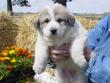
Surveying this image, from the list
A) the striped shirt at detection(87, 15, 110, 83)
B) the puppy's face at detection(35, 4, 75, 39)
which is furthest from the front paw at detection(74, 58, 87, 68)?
the puppy's face at detection(35, 4, 75, 39)

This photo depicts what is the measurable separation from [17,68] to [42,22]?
473 cm

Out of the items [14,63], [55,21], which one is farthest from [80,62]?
[14,63]

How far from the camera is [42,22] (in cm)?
417

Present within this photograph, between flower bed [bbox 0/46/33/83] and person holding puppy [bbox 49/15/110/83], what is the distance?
4452mm

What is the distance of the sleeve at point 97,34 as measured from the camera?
3.84 meters

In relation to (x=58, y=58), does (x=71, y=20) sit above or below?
above

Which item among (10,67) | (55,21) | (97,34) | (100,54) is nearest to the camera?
(100,54)

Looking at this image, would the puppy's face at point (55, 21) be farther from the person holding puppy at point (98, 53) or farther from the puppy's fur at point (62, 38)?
the person holding puppy at point (98, 53)

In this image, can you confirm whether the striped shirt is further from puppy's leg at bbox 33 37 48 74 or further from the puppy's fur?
puppy's leg at bbox 33 37 48 74

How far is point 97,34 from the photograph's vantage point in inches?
154

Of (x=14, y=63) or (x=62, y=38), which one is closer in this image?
(x=62, y=38)

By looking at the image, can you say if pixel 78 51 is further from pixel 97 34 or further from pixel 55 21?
pixel 55 21

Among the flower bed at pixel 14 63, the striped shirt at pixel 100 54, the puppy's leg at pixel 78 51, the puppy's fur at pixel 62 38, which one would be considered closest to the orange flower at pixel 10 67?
the flower bed at pixel 14 63

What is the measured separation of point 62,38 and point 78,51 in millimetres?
272
